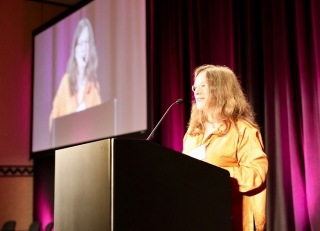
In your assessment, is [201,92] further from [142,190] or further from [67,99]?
[67,99]

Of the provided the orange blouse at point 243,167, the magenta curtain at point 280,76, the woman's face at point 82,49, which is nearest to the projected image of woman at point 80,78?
the woman's face at point 82,49

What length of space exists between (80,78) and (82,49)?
0.32 m

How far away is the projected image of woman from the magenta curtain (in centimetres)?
100

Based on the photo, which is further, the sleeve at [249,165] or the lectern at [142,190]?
the sleeve at [249,165]

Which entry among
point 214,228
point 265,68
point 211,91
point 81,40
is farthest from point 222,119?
point 81,40

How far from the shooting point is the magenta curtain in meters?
3.26

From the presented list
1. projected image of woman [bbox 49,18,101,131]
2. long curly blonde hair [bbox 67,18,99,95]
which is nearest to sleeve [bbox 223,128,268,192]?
projected image of woman [bbox 49,18,101,131]

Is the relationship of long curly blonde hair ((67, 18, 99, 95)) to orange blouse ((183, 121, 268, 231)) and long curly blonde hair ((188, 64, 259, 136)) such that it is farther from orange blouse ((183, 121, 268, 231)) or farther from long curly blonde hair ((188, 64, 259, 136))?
orange blouse ((183, 121, 268, 231))

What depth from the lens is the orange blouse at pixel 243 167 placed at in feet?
5.68

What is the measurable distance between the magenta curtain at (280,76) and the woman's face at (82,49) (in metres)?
1.18

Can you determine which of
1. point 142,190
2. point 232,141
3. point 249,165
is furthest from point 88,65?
point 142,190

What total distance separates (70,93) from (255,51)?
251cm

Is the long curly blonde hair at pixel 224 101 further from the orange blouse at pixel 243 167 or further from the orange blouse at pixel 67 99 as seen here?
the orange blouse at pixel 67 99

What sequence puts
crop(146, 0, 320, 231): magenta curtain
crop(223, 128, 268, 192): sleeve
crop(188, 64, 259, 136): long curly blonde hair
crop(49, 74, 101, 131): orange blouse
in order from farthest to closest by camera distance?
crop(49, 74, 101, 131): orange blouse, crop(146, 0, 320, 231): magenta curtain, crop(188, 64, 259, 136): long curly blonde hair, crop(223, 128, 268, 192): sleeve
